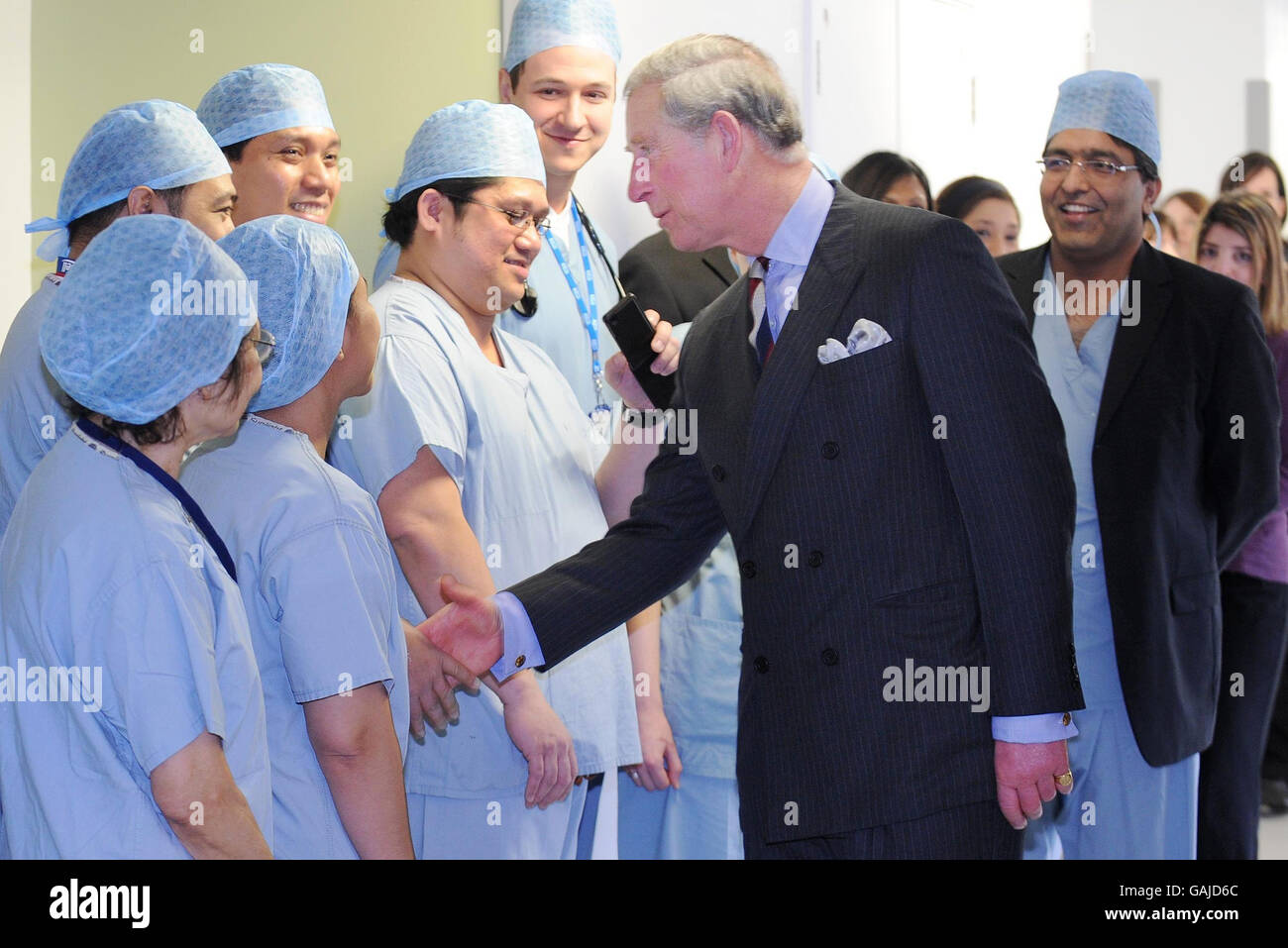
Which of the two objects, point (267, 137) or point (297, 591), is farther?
point (267, 137)

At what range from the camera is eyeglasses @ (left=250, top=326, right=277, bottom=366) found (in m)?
1.67

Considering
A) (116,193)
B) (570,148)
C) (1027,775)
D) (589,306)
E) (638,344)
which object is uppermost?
(570,148)

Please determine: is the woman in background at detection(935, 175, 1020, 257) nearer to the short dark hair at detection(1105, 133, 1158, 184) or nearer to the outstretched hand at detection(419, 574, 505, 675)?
the short dark hair at detection(1105, 133, 1158, 184)

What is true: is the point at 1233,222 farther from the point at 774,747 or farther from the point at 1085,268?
the point at 774,747

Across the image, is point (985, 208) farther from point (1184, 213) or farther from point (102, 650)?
point (102, 650)

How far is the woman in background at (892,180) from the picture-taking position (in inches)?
135

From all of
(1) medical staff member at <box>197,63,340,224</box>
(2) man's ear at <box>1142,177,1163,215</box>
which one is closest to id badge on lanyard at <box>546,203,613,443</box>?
(1) medical staff member at <box>197,63,340,224</box>

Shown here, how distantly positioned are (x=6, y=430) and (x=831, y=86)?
2.71 metres

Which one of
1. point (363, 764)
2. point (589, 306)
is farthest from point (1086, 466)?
point (363, 764)

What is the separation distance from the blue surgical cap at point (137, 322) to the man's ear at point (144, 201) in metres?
0.62

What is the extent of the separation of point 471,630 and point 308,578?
1.34 ft

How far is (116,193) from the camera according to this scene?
2.14 m

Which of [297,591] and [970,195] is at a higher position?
[970,195]

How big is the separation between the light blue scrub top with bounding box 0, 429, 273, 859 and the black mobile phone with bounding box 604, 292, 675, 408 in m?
1.08
